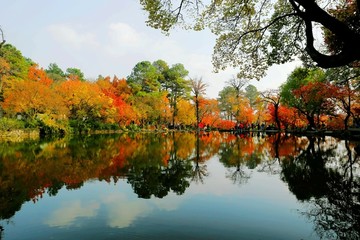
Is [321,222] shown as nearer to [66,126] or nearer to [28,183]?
[28,183]

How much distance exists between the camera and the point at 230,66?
1023 centimetres

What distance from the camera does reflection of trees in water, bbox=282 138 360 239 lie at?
4637 millimetres

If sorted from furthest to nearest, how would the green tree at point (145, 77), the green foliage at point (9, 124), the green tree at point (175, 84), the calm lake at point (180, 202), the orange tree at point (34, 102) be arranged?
the green tree at point (175, 84), the green tree at point (145, 77), the orange tree at point (34, 102), the green foliage at point (9, 124), the calm lake at point (180, 202)

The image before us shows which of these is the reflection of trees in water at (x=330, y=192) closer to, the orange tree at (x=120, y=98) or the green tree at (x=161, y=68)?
the orange tree at (x=120, y=98)

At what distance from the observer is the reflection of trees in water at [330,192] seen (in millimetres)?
4637

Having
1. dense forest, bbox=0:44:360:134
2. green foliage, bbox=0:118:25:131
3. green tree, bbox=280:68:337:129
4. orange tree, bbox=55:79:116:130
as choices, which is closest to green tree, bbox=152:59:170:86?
dense forest, bbox=0:44:360:134

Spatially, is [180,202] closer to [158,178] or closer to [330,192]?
[158,178]

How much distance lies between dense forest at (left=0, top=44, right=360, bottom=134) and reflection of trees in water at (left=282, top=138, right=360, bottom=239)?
390 centimetres

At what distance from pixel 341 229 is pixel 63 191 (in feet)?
21.1

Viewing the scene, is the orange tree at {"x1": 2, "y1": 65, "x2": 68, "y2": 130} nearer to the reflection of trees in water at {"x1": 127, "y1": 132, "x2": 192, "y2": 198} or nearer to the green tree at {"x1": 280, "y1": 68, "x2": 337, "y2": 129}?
the reflection of trees in water at {"x1": 127, "y1": 132, "x2": 192, "y2": 198}

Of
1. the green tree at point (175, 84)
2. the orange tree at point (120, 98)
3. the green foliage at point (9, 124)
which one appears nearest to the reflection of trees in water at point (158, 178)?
the green foliage at point (9, 124)

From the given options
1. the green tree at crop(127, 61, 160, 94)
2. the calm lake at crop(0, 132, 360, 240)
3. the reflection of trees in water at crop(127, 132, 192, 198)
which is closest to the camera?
the calm lake at crop(0, 132, 360, 240)

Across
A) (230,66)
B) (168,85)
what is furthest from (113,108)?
(230,66)

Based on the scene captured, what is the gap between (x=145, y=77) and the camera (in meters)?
57.6
